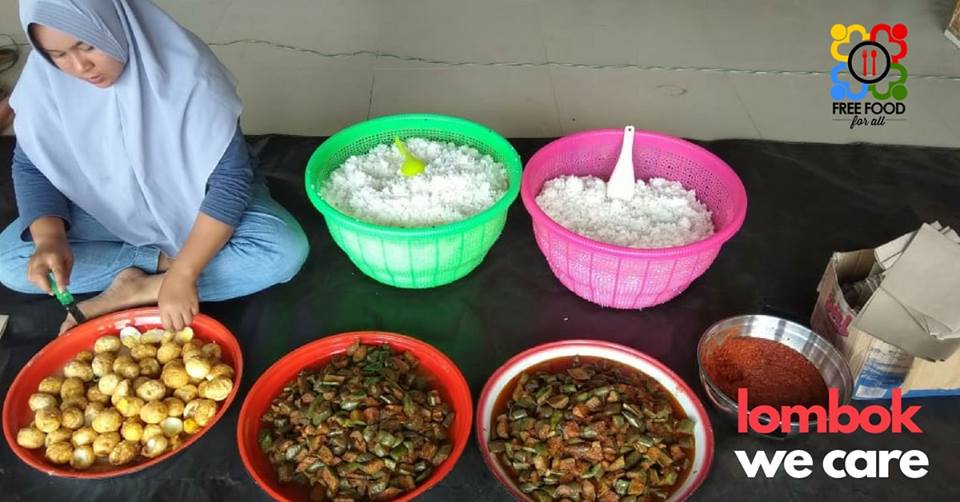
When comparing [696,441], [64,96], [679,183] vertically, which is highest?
[64,96]

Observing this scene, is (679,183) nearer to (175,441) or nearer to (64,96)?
(175,441)

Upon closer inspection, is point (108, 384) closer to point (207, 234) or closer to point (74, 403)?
point (74, 403)

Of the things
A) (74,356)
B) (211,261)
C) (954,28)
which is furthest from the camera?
(954,28)

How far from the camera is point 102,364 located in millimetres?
1285

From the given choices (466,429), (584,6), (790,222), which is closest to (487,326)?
(466,429)

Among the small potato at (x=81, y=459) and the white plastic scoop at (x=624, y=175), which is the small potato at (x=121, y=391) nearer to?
the small potato at (x=81, y=459)

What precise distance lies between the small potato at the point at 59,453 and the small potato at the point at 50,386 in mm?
130

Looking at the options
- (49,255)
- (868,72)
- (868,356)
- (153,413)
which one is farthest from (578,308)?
(868,72)

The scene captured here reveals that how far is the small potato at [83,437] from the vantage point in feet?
3.85

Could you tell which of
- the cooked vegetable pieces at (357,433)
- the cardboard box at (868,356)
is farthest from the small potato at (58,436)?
the cardboard box at (868,356)

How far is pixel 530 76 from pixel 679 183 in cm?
112

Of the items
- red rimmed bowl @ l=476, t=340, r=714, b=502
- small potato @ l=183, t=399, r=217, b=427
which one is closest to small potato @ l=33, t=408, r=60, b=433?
small potato @ l=183, t=399, r=217, b=427

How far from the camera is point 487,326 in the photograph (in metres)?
1.51

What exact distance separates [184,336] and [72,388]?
209 millimetres
